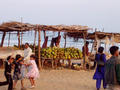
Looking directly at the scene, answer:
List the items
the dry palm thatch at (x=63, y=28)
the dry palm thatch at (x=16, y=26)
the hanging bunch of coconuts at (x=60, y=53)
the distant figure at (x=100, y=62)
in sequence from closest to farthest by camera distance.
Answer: the distant figure at (x=100, y=62) → the dry palm thatch at (x=16, y=26) → the dry palm thatch at (x=63, y=28) → the hanging bunch of coconuts at (x=60, y=53)

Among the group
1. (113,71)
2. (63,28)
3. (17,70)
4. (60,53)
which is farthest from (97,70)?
(63,28)

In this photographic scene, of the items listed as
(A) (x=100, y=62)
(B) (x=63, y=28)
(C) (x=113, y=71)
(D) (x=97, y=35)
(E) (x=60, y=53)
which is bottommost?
(E) (x=60, y=53)

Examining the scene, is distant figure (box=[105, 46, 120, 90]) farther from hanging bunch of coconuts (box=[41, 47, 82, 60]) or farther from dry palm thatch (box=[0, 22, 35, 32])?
dry palm thatch (box=[0, 22, 35, 32])

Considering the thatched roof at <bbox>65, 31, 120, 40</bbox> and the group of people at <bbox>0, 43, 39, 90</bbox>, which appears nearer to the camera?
the group of people at <bbox>0, 43, 39, 90</bbox>

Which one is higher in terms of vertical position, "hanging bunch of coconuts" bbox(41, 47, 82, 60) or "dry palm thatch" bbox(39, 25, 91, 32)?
"dry palm thatch" bbox(39, 25, 91, 32)

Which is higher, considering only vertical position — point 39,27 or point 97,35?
point 39,27

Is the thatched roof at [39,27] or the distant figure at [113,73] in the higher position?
the thatched roof at [39,27]

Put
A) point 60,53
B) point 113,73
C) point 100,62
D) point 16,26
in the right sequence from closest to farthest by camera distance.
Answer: point 113,73 → point 100,62 → point 16,26 → point 60,53

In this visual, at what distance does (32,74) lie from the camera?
800cm

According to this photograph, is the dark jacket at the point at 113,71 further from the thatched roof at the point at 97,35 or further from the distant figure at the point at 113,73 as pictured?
the thatched roof at the point at 97,35

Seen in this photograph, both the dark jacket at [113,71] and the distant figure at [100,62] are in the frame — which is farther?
the distant figure at [100,62]

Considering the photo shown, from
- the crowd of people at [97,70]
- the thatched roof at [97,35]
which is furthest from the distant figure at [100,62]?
the thatched roof at [97,35]

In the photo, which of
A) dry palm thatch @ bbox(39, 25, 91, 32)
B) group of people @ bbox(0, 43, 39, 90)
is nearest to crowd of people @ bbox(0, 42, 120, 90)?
group of people @ bbox(0, 43, 39, 90)

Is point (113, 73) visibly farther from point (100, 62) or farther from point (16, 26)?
point (16, 26)
